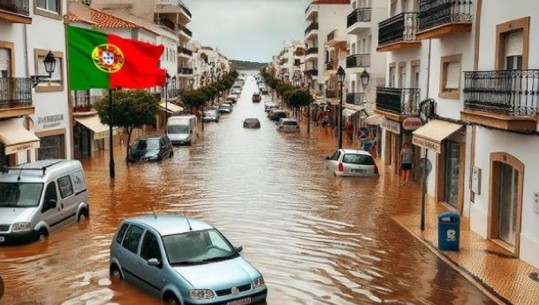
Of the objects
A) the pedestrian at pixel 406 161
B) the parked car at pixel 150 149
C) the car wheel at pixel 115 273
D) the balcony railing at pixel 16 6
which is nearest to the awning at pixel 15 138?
the balcony railing at pixel 16 6

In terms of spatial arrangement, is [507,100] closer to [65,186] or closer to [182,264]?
[182,264]

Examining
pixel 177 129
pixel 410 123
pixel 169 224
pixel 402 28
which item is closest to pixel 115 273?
pixel 169 224

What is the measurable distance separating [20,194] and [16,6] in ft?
28.2

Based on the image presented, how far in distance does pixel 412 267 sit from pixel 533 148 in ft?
Answer: 12.2

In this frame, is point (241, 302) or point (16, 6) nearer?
point (241, 302)

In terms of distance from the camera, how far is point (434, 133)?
21.6 m

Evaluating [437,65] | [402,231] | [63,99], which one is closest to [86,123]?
[63,99]

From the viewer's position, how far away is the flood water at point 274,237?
12.7 m

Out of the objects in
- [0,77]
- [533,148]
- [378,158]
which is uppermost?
[0,77]

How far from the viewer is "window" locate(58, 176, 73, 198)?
17.6 metres

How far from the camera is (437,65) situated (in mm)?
23547

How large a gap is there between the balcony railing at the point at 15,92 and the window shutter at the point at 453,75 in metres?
14.4

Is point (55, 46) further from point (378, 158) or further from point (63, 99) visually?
point (378, 158)

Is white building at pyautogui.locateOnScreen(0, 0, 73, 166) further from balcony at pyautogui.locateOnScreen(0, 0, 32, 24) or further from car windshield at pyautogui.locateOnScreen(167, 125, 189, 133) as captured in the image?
car windshield at pyautogui.locateOnScreen(167, 125, 189, 133)
